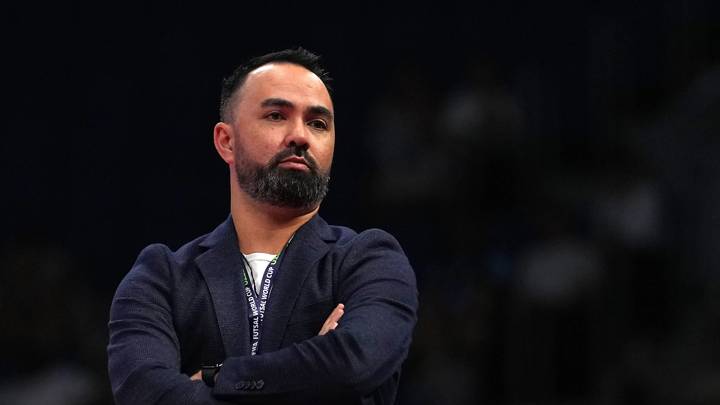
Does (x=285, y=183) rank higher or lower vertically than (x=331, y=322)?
higher

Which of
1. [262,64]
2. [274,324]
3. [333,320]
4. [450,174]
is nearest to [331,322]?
[333,320]

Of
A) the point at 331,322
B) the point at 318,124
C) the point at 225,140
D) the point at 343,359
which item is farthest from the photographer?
the point at 225,140

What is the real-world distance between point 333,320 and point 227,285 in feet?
1.22

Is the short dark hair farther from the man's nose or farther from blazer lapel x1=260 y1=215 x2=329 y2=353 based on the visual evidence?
blazer lapel x1=260 y1=215 x2=329 y2=353

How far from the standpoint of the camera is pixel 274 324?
333 centimetres

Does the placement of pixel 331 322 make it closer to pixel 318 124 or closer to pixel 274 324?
pixel 274 324

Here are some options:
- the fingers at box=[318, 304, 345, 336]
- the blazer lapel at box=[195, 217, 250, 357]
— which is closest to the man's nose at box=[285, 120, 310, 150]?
the blazer lapel at box=[195, 217, 250, 357]

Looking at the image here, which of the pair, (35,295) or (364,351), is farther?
(35,295)

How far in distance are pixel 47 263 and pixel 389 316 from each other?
525cm

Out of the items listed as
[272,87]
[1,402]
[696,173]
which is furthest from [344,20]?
[272,87]

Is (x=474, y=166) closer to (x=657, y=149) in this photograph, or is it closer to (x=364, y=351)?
(x=657, y=149)

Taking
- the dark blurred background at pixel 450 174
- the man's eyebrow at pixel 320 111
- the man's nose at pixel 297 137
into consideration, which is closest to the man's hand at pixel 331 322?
the man's nose at pixel 297 137

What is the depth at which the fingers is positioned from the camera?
325 cm

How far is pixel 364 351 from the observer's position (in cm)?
311
